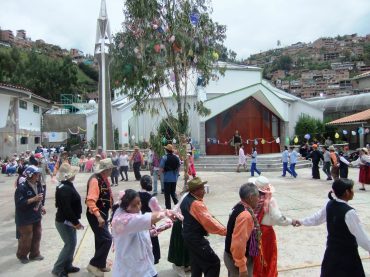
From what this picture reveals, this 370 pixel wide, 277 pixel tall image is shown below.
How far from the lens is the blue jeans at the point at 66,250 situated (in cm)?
575

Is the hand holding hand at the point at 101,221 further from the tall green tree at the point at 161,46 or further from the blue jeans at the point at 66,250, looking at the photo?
the tall green tree at the point at 161,46

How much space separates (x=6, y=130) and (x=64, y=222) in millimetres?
24879

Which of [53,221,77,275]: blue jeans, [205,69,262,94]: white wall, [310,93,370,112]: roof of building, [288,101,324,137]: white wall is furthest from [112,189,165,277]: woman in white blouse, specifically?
[310,93,370,112]: roof of building

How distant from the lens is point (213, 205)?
11086 millimetres

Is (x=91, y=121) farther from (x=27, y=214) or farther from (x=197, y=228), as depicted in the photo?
(x=197, y=228)

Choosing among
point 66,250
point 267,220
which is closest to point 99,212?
point 66,250

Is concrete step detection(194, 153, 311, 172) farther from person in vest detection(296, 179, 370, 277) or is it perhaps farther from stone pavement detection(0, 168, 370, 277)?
person in vest detection(296, 179, 370, 277)

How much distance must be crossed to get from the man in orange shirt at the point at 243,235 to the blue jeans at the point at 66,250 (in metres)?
2.63

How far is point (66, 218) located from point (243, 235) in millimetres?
2936

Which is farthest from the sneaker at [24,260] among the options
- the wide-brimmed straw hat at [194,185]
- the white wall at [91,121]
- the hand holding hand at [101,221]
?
the white wall at [91,121]

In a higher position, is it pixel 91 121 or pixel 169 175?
pixel 91 121

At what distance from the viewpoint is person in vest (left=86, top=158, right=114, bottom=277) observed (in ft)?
18.2

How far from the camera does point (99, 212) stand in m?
5.66

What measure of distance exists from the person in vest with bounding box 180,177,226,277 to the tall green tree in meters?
8.16
